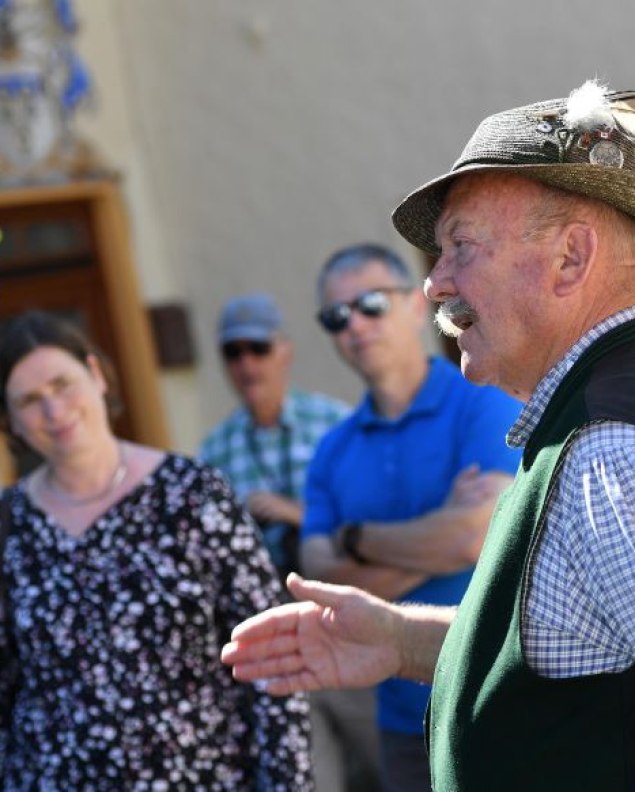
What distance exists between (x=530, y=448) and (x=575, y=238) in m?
0.30

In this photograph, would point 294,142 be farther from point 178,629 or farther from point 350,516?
point 178,629

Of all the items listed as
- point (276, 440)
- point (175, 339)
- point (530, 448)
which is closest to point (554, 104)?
point (530, 448)

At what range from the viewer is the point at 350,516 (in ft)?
13.1

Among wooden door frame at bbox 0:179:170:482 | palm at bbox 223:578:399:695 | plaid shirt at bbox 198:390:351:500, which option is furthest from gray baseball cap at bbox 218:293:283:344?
palm at bbox 223:578:399:695

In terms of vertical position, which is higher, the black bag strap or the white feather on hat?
the white feather on hat

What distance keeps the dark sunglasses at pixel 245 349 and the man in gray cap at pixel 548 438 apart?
2.97 m

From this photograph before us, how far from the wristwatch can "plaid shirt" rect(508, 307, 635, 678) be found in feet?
6.48

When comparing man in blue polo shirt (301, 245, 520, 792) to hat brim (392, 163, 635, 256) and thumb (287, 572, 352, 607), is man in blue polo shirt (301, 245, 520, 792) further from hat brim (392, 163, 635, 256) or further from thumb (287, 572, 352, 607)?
hat brim (392, 163, 635, 256)

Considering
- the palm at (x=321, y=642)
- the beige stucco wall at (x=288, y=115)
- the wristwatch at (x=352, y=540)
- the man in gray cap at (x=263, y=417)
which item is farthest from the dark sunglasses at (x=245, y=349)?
the palm at (x=321, y=642)

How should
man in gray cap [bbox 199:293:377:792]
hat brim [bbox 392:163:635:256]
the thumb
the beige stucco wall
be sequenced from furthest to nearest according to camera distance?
the beige stucco wall
man in gray cap [bbox 199:293:377:792]
the thumb
hat brim [bbox 392:163:635:256]

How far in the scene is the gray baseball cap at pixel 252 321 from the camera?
5336 mm

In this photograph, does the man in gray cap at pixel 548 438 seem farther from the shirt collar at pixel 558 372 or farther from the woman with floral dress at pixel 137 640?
the woman with floral dress at pixel 137 640

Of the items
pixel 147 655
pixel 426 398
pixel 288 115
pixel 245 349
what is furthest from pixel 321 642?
pixel 288 115

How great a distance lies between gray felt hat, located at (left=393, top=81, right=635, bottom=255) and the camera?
2.02m
